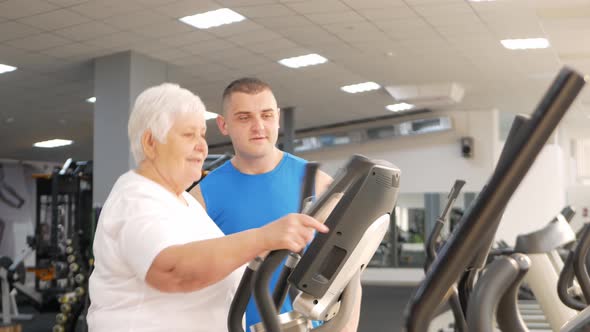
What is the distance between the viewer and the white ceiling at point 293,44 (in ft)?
21.8

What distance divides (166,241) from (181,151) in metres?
0.21

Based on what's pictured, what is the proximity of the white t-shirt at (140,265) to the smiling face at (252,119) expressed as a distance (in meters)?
0.58

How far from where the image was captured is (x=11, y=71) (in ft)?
28.0

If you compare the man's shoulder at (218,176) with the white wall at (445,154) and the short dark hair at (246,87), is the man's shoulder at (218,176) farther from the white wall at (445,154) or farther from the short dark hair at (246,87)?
the white wall at (445,154)

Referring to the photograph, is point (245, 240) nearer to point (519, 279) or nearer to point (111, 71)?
point (519, 279)

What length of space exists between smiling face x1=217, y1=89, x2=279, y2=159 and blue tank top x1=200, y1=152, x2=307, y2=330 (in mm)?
134

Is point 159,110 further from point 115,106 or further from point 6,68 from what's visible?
point 6,68

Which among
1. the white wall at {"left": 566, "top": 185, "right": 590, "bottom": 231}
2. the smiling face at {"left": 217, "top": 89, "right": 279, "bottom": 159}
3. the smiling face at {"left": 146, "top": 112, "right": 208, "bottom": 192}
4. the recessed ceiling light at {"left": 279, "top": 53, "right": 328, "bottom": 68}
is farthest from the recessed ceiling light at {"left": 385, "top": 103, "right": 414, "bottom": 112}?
the smiling face at {"left": 146, "top": 112, "right": 208, "bottom": 192}

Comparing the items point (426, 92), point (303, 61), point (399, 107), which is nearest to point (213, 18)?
point (303, 61)

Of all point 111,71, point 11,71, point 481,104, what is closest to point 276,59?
point 111,71

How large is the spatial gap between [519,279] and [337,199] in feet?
1.03

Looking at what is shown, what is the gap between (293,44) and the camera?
802 cm

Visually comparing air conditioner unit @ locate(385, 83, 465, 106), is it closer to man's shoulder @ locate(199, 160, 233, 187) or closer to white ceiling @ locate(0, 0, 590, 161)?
white ceiling @ locate(0, 0, 590, 161)

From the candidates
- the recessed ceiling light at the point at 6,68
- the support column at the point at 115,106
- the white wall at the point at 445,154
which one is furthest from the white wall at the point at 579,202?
the recessed ceiling light at the point at 6,68
